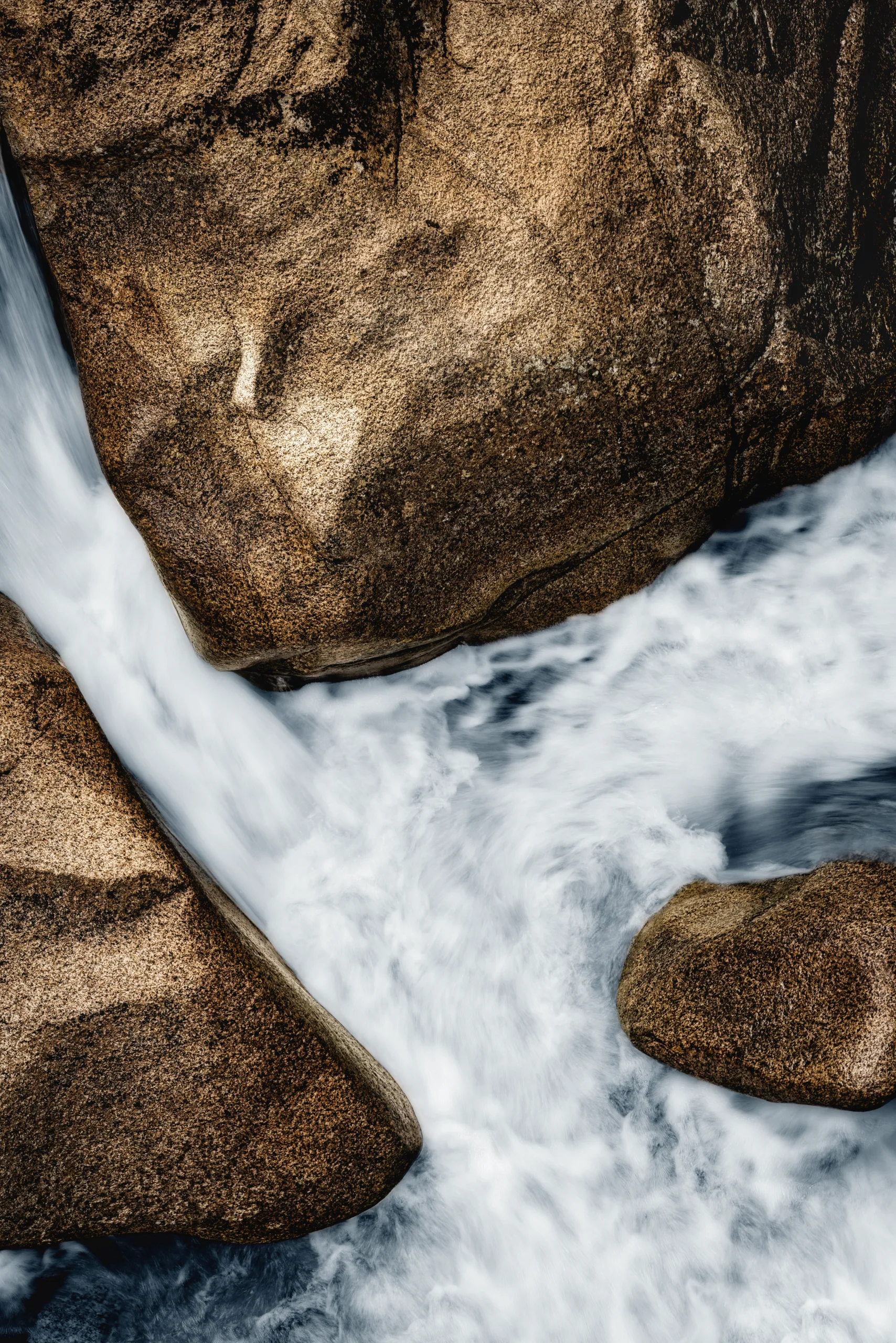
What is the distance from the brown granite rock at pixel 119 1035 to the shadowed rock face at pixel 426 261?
2.04 ft

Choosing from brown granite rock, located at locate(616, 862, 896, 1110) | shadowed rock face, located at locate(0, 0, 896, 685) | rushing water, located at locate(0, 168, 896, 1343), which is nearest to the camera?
shadowed rock face, located at locate(0, 0, 896, 685)

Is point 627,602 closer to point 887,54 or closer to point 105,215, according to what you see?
point 887,54

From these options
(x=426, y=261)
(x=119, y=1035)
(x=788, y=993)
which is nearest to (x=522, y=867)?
(x=788, y=993)

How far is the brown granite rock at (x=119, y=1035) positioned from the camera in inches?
99.3

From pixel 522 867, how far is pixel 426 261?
6.83 ft

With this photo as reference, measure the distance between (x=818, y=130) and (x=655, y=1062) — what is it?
3.01m

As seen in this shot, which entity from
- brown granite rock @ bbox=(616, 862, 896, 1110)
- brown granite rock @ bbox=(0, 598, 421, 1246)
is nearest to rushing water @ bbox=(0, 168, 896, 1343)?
brown granite rock @ bbox=(616, 862, 896, 1110)

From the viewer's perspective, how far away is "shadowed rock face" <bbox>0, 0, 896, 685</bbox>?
7.40ft

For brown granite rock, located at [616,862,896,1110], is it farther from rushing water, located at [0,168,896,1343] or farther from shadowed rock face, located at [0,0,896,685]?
shadowed rock face, located at [0,0,896,685]

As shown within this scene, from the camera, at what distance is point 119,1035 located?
8.32ft

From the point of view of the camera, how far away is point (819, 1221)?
2.99m

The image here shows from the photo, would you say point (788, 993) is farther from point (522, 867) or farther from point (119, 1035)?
point (119, 1035)

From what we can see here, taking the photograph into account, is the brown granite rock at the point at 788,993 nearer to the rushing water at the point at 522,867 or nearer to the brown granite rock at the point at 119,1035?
the rushing water at the point at 522,867

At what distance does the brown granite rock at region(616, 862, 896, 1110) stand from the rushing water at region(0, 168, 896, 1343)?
32cm
